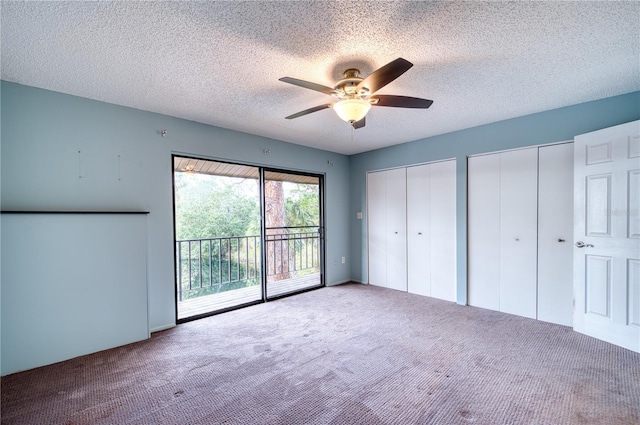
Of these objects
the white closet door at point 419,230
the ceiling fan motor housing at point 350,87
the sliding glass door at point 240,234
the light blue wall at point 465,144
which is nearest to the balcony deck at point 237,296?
the sliding glass door at point 240,234

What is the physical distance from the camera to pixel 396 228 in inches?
185

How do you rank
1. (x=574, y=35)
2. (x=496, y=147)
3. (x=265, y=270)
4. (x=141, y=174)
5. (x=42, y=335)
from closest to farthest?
(x=574, y=35) → (x=42, y=335) → (x=141, y=174) → (x=496, y=147) → (x=265, y=270)

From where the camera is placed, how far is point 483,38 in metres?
1.83

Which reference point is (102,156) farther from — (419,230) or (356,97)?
(419,230)

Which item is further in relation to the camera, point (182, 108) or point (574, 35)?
point (182, 108)

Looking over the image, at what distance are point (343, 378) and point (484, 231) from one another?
2.72 meters

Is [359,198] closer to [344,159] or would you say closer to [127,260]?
[344,159]

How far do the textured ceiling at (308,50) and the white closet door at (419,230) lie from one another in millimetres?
1515

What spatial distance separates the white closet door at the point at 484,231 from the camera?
143 inches

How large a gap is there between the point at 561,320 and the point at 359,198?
127 inches

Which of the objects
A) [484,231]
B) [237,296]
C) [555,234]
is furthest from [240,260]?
[555,234]

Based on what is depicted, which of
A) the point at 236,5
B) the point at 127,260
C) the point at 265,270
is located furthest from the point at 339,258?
the point at 236,5

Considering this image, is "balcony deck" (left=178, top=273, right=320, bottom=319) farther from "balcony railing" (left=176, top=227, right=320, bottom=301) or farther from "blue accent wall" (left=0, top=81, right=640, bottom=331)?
"blue accent wall" (left=0, top=81, right=640, bottom=331)

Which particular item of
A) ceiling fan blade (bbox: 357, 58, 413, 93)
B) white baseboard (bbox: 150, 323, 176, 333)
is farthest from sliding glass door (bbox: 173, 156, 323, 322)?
ceiling fan blade (bbox: 357, 58, 413, 93)
